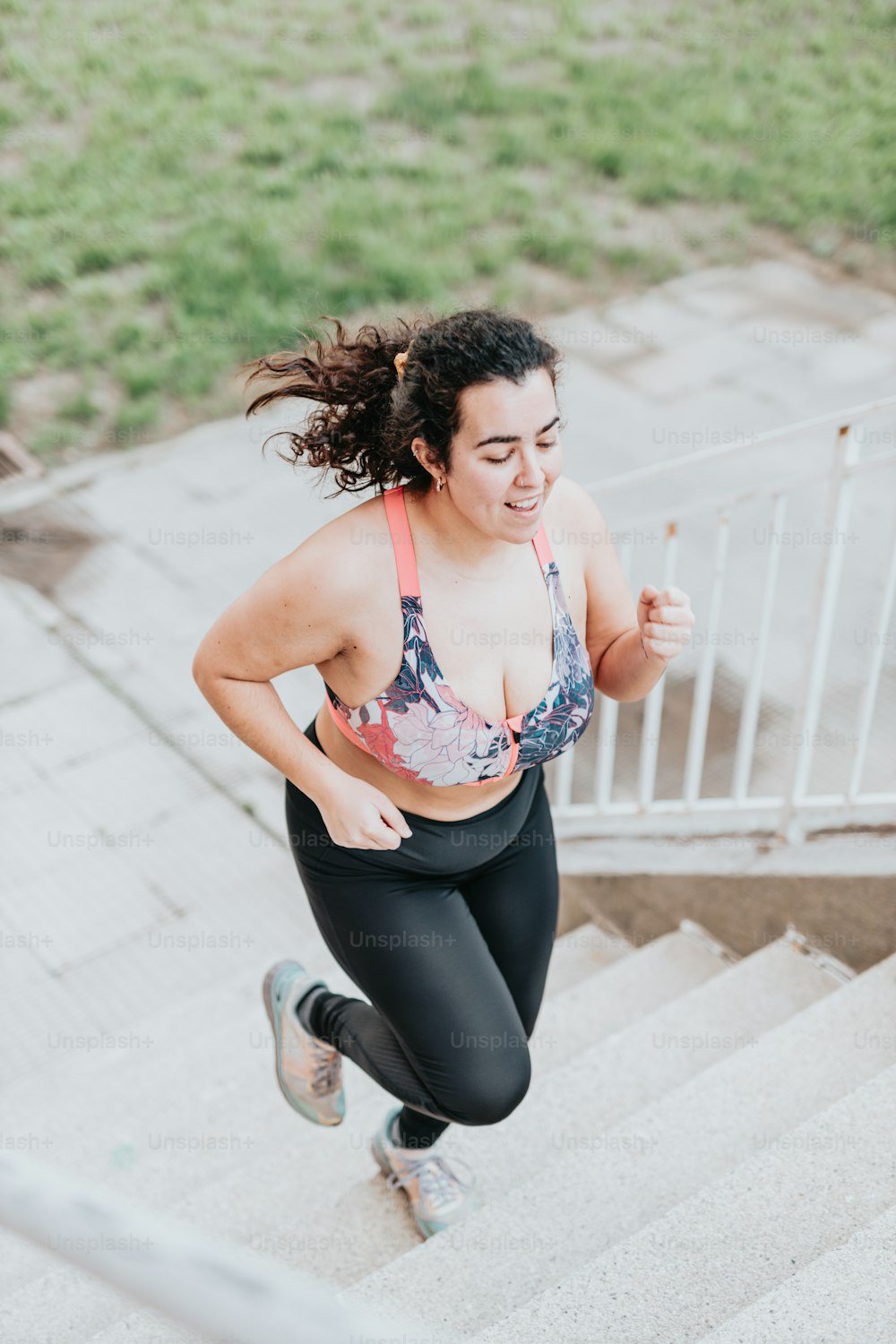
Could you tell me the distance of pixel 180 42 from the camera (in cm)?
903

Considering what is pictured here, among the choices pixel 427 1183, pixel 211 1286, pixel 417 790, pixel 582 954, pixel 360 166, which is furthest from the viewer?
pixel 360 166

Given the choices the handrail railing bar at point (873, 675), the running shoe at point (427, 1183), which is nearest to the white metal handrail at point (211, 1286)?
the running shoe at point (427, 1183)

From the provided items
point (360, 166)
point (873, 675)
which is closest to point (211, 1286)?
point (873, 675)

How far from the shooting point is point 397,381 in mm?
2004

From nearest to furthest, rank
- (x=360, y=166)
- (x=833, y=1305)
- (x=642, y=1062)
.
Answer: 1. (x=833, y=1305)
2. (x=642, y=1062)
3. (x=360, y=166)

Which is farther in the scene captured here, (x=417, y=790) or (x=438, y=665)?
(x=417, y=790)

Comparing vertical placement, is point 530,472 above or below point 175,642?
above

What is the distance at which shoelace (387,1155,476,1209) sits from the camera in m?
2.38

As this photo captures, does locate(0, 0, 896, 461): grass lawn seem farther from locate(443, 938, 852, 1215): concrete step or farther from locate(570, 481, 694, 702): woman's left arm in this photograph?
locate(570, 481, 694, 702): woman's left arm

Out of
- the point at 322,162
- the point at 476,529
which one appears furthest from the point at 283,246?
the point at 476,529

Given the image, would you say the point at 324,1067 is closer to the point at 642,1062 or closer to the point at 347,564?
the point at 642,1062

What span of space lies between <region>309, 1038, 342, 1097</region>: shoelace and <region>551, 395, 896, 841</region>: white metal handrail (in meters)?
0.99

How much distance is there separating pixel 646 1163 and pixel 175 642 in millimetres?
3001

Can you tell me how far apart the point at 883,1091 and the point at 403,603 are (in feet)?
3.82
